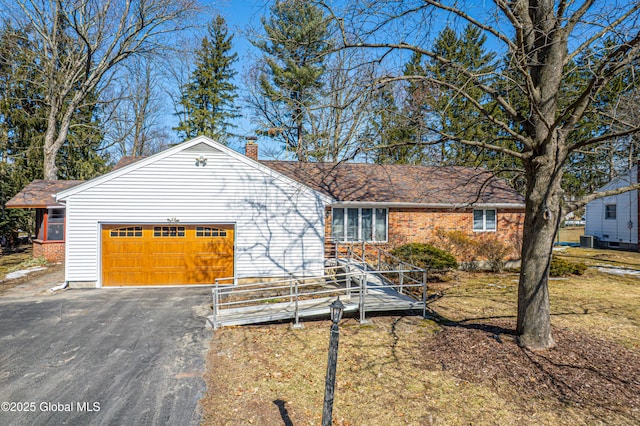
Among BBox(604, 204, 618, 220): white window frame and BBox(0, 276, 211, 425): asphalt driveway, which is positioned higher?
BBox(604, 204, 618, 220): white window frame

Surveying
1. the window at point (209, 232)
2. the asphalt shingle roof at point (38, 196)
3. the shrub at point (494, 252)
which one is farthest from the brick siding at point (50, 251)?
the shrub at point (494, 252)

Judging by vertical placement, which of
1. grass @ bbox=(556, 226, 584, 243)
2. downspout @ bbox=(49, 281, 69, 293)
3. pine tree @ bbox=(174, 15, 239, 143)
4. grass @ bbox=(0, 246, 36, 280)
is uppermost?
pine tree @ bbox=(174, 15, 239, 143)

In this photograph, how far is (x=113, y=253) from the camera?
1227 cm

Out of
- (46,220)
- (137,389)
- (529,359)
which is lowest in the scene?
(137,389)

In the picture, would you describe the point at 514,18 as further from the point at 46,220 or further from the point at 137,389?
the point at 46,220

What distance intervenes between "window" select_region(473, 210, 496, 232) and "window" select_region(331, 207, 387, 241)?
461cm

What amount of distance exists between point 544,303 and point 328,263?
9.05m

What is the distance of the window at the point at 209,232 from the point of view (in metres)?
12.8

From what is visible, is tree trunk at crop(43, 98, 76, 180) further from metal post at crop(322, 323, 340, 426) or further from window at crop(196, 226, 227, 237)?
metal post at crop(322, 323, 340, 426)

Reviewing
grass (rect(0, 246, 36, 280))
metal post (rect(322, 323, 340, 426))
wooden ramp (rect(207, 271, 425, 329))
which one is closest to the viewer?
metal post (rect(322, 323, 340, 426))

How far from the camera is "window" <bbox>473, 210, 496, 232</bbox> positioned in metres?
16.8

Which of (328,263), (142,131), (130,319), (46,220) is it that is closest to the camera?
(130,319)

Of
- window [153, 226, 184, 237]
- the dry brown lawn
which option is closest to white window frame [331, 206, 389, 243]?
window [153, 226, 184, 237]

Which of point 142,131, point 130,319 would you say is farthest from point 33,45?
point 130,319
